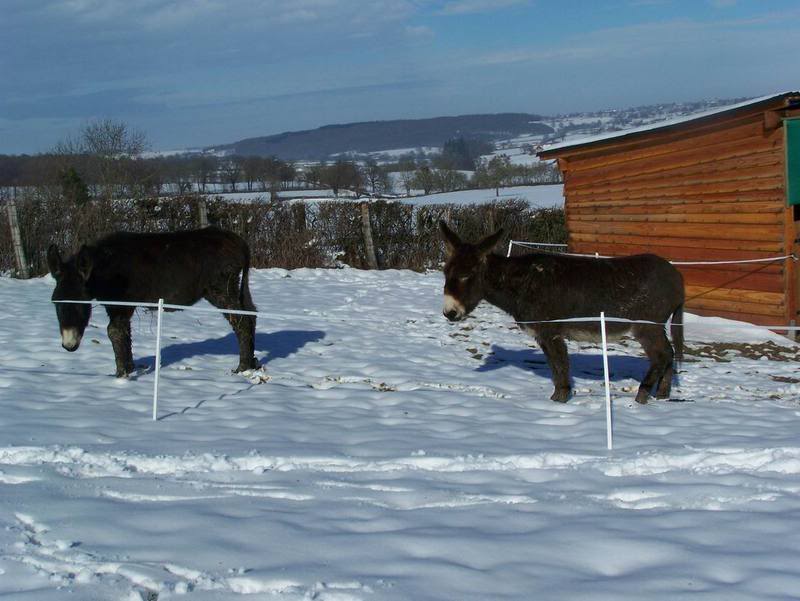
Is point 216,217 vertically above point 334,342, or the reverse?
point 216,217

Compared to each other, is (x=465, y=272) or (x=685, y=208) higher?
(x=685, y=208)

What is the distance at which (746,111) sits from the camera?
45.3ft

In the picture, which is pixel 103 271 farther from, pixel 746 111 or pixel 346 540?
pixel 746 111

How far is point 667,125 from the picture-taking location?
1544cm

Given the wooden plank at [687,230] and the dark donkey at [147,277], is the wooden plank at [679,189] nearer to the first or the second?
the wooden plank at [687,230]

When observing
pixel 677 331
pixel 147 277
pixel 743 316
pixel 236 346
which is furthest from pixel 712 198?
pixel 147 277

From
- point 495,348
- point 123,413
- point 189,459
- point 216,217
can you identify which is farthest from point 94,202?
point 189,459

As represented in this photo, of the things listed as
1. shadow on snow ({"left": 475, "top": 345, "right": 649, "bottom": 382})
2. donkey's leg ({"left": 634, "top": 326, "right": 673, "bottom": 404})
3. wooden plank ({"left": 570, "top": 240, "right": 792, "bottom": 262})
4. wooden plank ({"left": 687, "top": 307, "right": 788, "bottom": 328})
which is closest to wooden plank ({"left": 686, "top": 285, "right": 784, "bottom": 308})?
wooden plank ({"left": 687, "top": 307, "right": 788, "bottom": 328})

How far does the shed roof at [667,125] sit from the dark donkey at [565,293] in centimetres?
619

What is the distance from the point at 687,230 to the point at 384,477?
11672 millimetres

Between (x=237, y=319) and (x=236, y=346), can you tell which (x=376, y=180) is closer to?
(x=236, y=346)

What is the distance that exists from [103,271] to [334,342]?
12.8ft

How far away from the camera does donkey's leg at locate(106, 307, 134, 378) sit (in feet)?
29.6

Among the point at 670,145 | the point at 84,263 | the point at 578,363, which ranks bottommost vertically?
the point at 578,363
